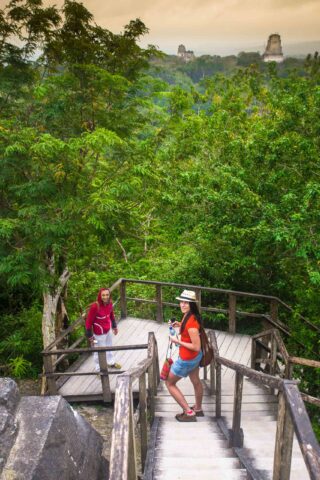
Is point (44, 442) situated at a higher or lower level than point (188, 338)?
lower

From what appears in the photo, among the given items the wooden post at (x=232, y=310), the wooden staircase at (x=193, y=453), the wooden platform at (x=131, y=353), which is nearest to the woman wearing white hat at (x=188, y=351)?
the wooden staircase at (x=193, y=453)

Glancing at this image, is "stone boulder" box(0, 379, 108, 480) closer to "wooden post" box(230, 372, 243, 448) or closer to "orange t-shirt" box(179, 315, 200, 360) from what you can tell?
"wooden post" box(230, 372, 243, 448)

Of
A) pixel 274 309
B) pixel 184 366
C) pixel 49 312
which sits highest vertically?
pixel 184 366

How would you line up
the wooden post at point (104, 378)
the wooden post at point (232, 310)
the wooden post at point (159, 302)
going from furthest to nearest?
the wooden post at point (159, 302), the wooden post at point (232, 310), the wooden post at point (104, 378)

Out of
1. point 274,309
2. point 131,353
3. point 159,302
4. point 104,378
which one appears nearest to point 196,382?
point 104,378

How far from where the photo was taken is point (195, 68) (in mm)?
140125

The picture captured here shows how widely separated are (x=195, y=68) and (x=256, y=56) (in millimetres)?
26868

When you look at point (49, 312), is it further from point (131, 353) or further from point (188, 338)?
point (188, 338)

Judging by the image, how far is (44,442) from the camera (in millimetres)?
3555

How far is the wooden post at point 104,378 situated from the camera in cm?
738

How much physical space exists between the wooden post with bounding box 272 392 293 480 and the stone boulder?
5.91ft

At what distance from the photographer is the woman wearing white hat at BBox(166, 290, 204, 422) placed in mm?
5263

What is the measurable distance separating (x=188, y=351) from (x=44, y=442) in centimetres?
231

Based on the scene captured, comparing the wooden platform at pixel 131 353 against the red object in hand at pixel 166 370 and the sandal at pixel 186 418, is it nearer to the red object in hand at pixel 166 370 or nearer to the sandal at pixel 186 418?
the red object in hand at pixel 166 370
